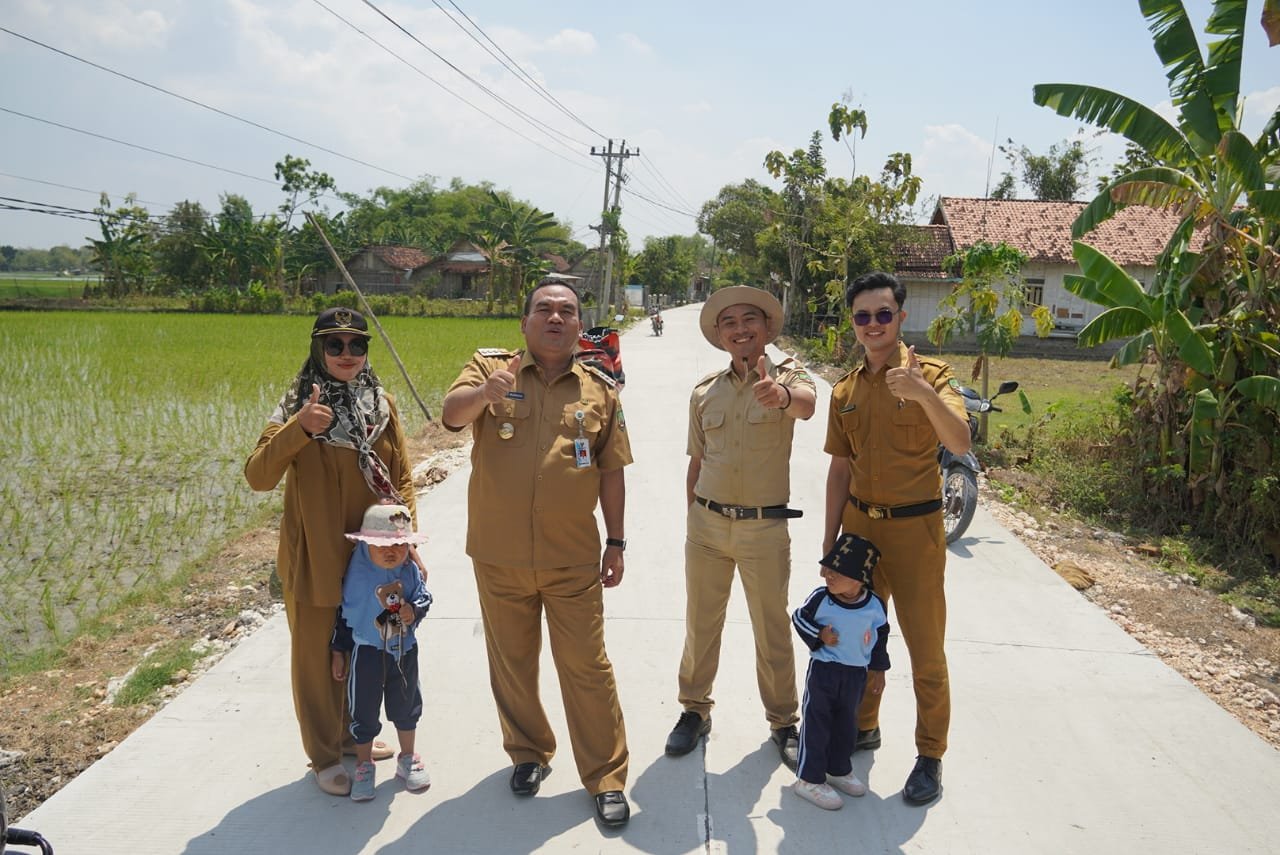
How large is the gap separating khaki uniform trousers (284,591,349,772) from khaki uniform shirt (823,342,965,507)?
75.7 inches

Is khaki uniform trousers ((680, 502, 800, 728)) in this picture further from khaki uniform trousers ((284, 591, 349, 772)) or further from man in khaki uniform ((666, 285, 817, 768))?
khaki uniform trousers ((284, 591, 349, 772))

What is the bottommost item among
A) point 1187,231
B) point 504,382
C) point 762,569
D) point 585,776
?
point 585,776

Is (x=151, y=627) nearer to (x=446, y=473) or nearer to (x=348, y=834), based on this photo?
(x=348, y=834)

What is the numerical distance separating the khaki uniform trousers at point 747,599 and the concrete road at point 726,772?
0.23 meters

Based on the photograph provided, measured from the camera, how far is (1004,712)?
362 centimetres

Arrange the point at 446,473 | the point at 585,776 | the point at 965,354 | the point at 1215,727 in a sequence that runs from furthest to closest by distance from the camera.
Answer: the point at 965,354 → the point at 446,473 → the point at 1215,727 → the point at 585,776

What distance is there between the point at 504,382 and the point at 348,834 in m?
1.56

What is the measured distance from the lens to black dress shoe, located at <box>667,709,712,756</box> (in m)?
3.23

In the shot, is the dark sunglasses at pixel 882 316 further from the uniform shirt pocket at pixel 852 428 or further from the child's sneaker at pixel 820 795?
the child's sneaker at pixel 820 795

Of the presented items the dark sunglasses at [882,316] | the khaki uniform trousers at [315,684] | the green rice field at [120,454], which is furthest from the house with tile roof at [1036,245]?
the khaki uniform trousers at [315,684]

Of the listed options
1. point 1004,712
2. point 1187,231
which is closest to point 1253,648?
point 1004,712

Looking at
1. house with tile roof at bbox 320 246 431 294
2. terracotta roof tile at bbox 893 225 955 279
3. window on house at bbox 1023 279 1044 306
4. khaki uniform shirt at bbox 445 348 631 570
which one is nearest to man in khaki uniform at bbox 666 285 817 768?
khaki uniform shirt at bbox 445 348 631 570

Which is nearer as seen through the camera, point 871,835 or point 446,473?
point 871,835

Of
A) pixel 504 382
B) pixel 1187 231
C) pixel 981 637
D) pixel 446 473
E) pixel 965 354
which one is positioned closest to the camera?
pixel 504 382
